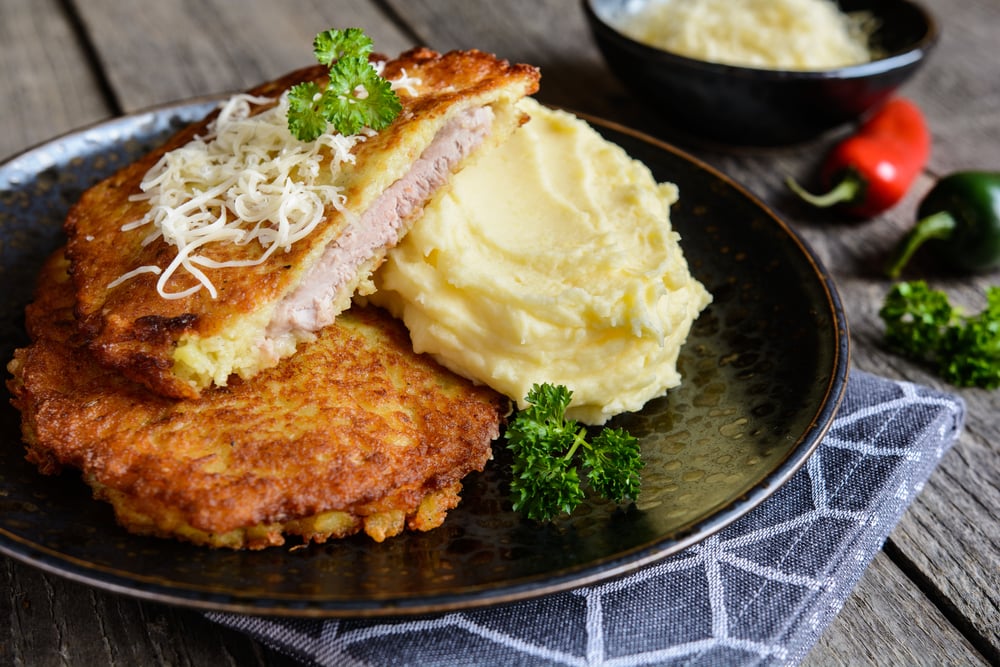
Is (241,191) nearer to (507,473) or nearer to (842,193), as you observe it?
(507,473)

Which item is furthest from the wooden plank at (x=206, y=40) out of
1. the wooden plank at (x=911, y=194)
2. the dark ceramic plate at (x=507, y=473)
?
the dark ceramic plate at (x=507, y=473)

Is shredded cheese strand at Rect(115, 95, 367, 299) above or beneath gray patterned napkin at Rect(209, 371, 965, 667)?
above

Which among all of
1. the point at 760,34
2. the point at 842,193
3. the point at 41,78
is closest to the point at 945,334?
the point at 842,193

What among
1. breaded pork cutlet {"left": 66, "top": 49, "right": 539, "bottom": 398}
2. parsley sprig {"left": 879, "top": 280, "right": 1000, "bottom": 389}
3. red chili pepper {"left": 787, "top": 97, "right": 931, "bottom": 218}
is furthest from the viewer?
red chili pepper {"left": 787, "top": 97, "right": 931, "bottom": 218}

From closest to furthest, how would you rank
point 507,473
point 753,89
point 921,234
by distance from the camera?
point 507,473
point 921,234
point 753,89

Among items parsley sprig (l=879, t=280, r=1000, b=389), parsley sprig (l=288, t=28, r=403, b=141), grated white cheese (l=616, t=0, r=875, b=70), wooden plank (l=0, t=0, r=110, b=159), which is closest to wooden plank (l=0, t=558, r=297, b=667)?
parsley sprig (l=288, t=28, r=403, b=141)

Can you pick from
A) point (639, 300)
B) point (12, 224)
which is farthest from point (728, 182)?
point (12, 224)

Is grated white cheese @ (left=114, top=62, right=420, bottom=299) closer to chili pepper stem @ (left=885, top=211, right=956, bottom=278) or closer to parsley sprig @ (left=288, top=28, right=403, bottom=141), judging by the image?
parsley sprig @ (left=288, top=28, right=403, bottom=141)
